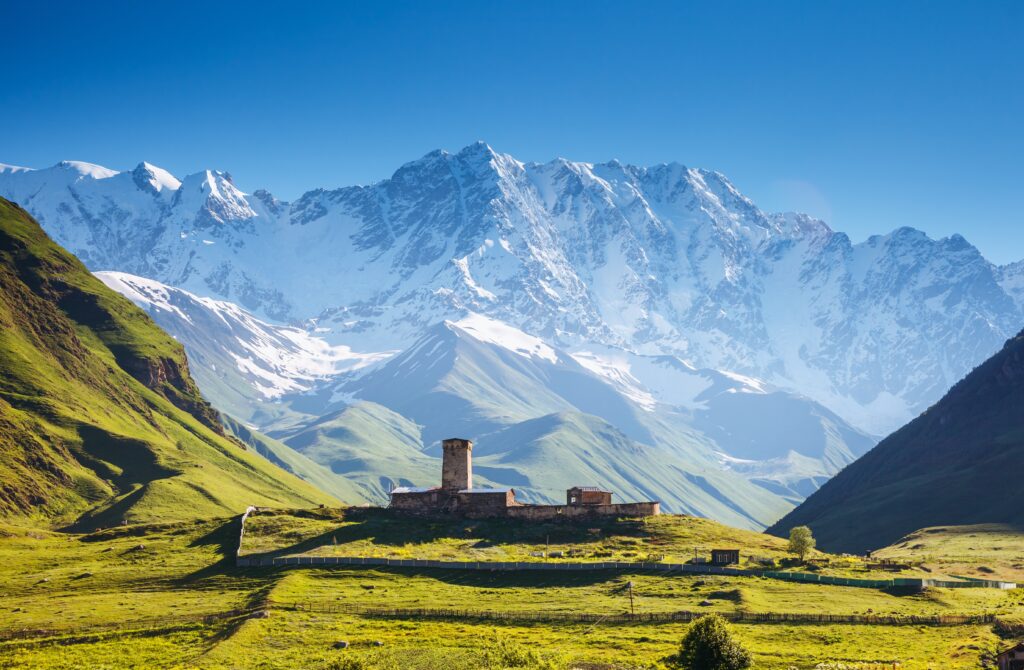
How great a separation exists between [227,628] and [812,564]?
2622 inches

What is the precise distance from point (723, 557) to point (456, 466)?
44643 millimetres

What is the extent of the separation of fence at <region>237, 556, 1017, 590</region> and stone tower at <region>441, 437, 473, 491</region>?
1115 inches

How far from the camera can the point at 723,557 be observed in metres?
126

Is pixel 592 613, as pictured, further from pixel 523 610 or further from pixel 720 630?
pixel 720 630

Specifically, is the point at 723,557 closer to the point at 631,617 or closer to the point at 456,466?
the point at 631,617

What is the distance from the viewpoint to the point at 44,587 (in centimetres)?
12588

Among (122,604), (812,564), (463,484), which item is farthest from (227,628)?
(812,564)

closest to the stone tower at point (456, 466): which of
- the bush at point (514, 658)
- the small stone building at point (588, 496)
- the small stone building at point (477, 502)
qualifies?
the small stone building at point (477, 502)

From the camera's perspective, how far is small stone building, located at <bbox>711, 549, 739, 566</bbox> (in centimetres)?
12619

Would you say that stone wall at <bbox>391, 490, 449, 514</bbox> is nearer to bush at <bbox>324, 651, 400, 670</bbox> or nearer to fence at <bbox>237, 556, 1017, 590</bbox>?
fence at <bbox>237, 556, 1017, 590</bbox>

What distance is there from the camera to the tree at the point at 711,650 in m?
89.1

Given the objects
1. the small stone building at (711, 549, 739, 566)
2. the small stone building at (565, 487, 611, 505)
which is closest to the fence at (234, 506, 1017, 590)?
the small stone building at (711, 549, 739, 566)

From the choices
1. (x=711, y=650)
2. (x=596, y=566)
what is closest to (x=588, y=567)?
(x=596, y=566)

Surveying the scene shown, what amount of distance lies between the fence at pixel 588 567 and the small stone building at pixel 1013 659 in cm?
3007
